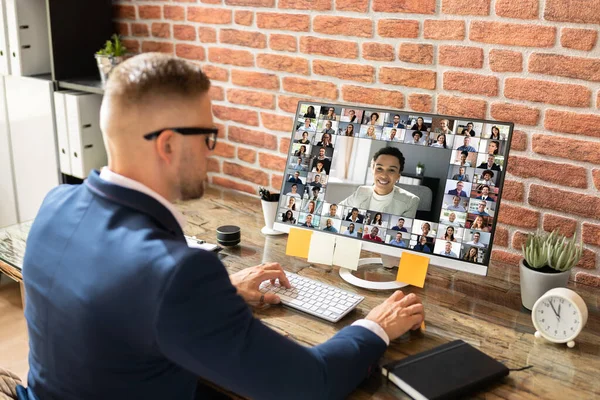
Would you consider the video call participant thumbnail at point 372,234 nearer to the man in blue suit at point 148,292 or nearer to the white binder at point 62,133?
the man in blue suit at point 148,292

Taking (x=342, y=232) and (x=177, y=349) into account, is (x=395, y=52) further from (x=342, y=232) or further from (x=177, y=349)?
(x=177, y=349)

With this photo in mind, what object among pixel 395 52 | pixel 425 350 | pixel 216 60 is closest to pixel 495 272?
pixel 425 350

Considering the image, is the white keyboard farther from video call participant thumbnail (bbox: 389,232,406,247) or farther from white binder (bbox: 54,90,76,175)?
white binder (bbox: 54,90,76,175)

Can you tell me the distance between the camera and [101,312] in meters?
1.17

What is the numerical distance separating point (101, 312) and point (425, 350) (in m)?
0.71

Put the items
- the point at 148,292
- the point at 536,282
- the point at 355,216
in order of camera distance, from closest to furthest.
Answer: the point at 148,292
the point at 536,282
the point at 355,216

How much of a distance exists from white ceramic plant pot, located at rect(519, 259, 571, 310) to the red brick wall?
30 centimetres

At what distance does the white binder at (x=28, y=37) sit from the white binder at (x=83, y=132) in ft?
0.89

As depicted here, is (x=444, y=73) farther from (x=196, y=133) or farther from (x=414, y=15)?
(x=196, y=133)

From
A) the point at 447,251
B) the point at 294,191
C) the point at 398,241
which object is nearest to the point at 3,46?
the point at 294,191

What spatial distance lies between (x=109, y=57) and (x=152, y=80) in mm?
1532

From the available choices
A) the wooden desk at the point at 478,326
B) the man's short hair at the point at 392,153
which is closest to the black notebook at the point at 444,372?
the wooden desk at the point at 478,326

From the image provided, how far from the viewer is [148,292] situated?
1123 mm

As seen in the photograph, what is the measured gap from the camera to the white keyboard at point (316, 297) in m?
1.60
